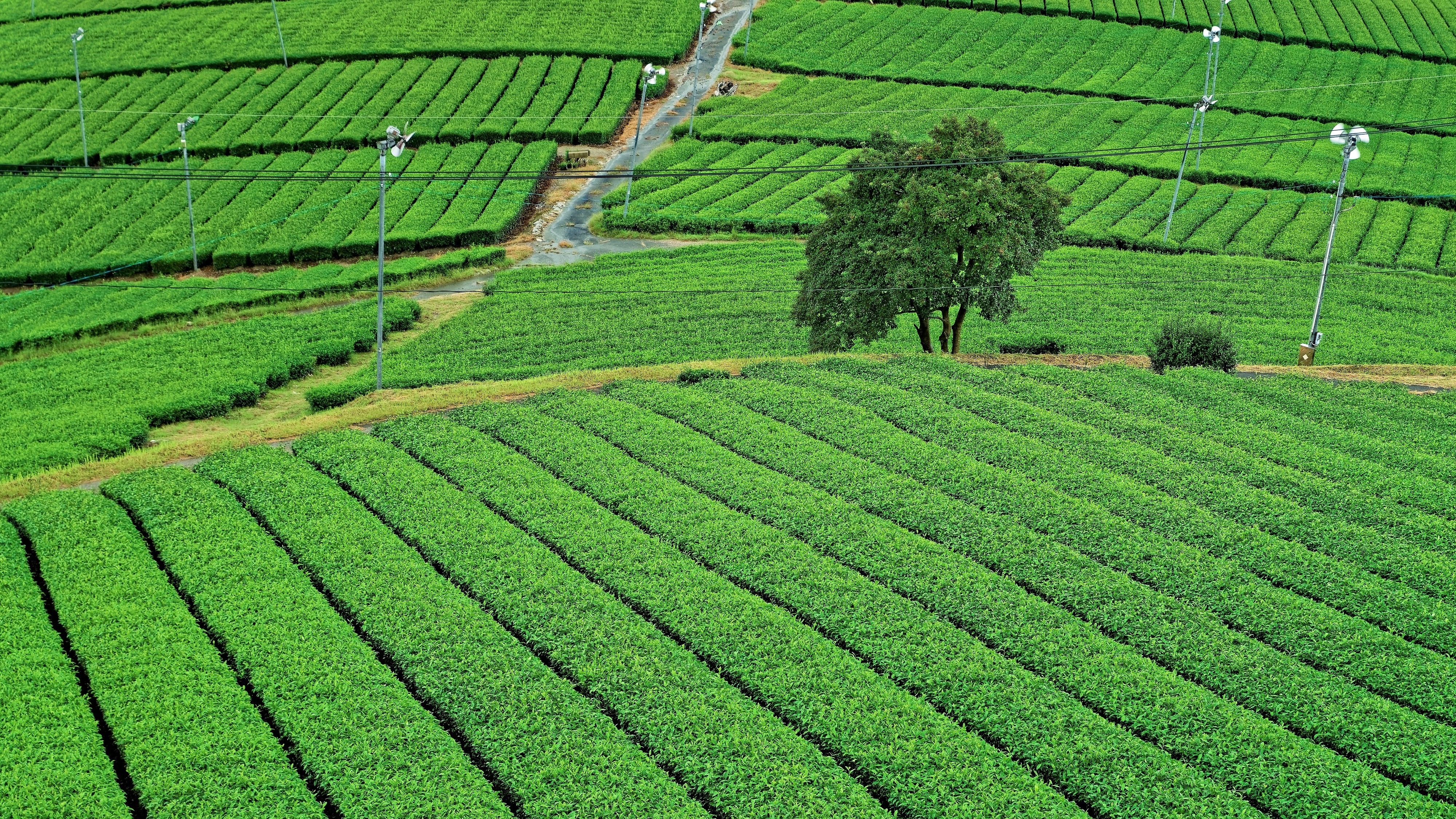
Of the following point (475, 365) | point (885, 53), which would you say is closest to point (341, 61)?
point (885, 53)

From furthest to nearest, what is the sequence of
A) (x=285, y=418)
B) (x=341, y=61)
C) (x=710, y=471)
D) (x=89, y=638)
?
1. (x=341, y=61)
2. (x=285, y=418)
3. (x=710, y=471)
4. (x=89, y=638)

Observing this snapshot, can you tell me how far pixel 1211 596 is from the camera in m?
26.0

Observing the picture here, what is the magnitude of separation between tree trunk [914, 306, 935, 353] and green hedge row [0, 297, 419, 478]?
24.2 meters

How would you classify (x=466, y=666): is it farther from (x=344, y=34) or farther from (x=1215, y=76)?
(x=344, y=34)

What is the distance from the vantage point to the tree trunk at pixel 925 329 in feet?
142

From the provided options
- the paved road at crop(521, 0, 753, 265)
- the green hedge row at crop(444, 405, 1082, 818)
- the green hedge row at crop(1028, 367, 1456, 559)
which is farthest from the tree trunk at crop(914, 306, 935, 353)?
the paved road at crop(521, 0, 753, 265)

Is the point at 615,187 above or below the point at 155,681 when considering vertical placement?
above

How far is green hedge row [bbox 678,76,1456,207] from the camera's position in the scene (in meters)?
78.8

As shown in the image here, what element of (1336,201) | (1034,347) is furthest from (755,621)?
(1336,201)

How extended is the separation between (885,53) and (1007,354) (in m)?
65.3

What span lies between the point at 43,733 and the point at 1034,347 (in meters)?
37.1

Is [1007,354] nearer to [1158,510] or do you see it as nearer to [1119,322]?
[1119,322]

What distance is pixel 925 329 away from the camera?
44.6m

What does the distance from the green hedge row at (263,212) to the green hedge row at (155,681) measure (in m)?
40.5
